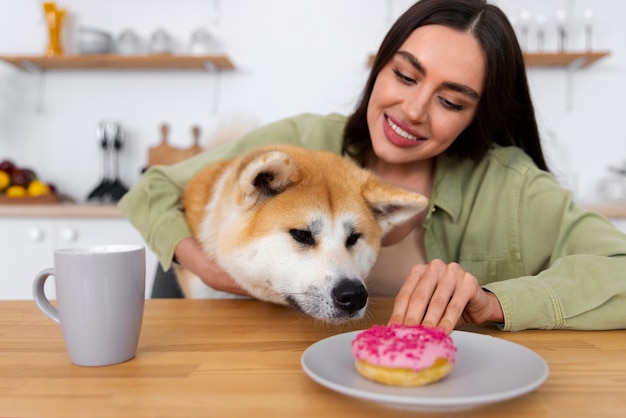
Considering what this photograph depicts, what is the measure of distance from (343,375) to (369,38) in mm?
2759

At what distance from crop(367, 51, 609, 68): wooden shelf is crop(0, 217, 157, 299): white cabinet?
1511 mm

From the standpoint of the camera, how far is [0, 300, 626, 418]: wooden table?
499 millimetres

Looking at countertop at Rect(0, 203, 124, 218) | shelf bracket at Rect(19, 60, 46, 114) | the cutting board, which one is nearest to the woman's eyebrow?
countertop at Rect(0, 203, 124, 218)

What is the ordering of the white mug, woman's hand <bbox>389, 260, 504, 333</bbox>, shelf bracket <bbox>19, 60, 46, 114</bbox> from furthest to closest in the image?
shelf bracket <bbox>19, 60, 46, 114</bbox> < woman's hand <bbox>389, 260, 504, 333</bbox> < the white mug

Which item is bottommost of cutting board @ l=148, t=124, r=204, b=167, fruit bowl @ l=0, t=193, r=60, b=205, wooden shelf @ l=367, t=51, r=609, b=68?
fruit bowl @ l=0, t=193, r=60, b=205

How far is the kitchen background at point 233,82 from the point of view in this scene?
302cm

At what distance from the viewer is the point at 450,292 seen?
0.78 meters

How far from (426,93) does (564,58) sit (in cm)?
199

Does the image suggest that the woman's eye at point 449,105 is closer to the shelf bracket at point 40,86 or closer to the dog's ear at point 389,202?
the dog's ear at point 389,202

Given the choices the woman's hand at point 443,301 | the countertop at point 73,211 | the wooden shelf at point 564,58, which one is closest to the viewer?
the woman's hand at point 443,301

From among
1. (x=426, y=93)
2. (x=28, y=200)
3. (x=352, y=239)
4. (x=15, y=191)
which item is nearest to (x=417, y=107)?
(x=426, y=93)

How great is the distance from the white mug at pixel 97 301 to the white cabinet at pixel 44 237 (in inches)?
77.0

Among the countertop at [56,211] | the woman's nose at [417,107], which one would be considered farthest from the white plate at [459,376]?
the countertop at [56,211]

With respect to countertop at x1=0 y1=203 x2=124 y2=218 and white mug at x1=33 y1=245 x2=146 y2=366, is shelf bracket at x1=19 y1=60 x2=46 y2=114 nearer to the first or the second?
countertop at x1=0 y1=203 x2=124 y2=218
